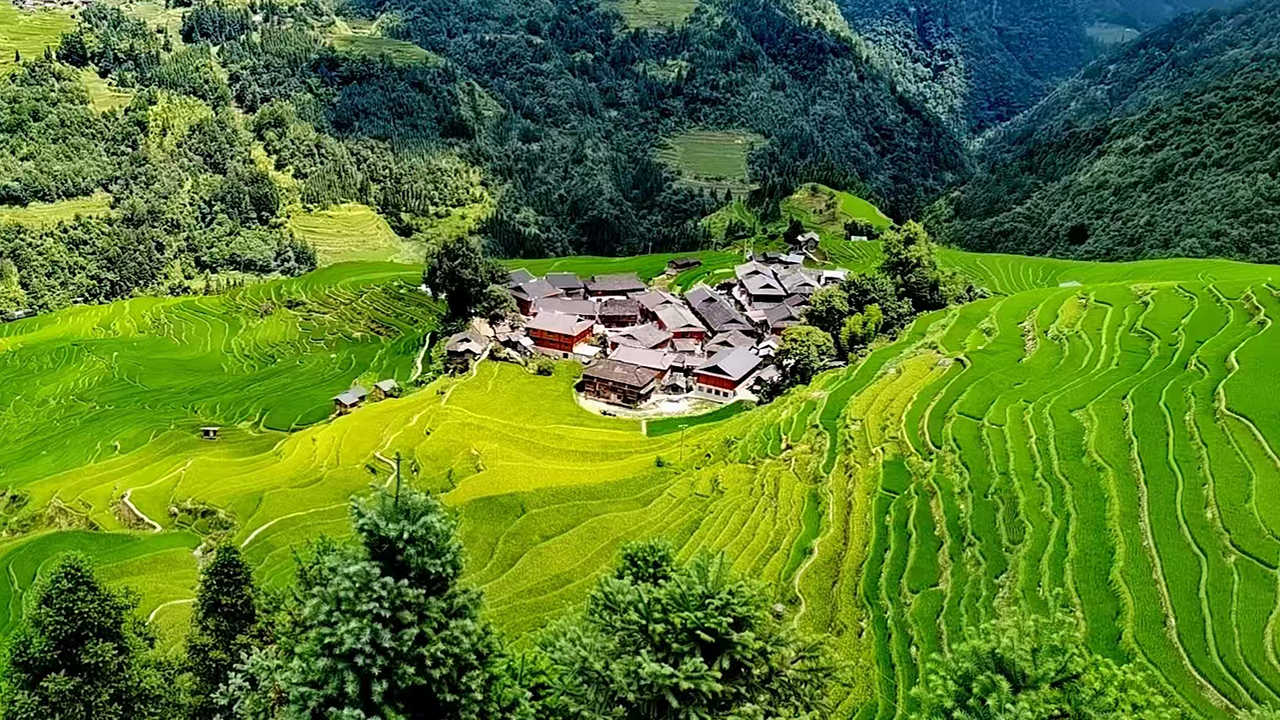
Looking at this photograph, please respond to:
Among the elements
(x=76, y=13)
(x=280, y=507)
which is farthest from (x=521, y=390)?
(x=76, y=13)

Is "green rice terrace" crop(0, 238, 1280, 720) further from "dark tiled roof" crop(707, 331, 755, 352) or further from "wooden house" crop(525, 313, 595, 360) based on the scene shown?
"dark tiled roof" crop(707, 331, 755, 352)

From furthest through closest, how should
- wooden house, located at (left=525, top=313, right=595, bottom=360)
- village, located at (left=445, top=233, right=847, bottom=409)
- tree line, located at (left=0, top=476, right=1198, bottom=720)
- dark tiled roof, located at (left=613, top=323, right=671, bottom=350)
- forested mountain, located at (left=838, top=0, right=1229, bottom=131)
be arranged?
1. forested mountain, located at (left=838, top=0, right=1229, bottom=131)
2. wooden house, located at (left=525, top=313, right=595, bottom=360)
3. dark tiled roof, located at (left=613, top=323, right=671, bottom=350)
4. village, located at (left=445, top=233, right=847, bottom=409)
5. tree line, located at (left=0, top=476, right=1198, bottom=720)

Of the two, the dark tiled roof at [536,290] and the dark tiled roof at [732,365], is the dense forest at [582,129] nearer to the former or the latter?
the dark tiled roof at [536,290]

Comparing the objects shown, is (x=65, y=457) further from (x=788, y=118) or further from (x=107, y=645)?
(x=788, y=118)

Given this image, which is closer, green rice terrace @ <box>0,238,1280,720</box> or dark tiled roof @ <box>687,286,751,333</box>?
green rice terrace @ <box>0,238,1280,720</box>

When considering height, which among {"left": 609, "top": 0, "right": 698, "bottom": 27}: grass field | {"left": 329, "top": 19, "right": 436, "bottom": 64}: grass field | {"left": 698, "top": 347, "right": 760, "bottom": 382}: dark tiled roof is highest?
{"left": 609, "top": 0, "right": 698, "bottom": 27}: grass field

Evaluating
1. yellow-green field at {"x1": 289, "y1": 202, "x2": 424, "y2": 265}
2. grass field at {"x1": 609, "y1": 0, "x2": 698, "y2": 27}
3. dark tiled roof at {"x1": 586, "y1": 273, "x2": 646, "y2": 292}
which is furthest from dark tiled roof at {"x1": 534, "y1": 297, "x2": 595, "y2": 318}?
grass field at {"x1": 609, "y1": 0, "x2": 698, "y2": 27}

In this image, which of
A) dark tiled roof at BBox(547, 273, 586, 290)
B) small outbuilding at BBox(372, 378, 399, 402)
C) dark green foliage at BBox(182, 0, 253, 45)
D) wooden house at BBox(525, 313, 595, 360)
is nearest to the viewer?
small outbuilding at BBox(372, 378, 399, 402)
